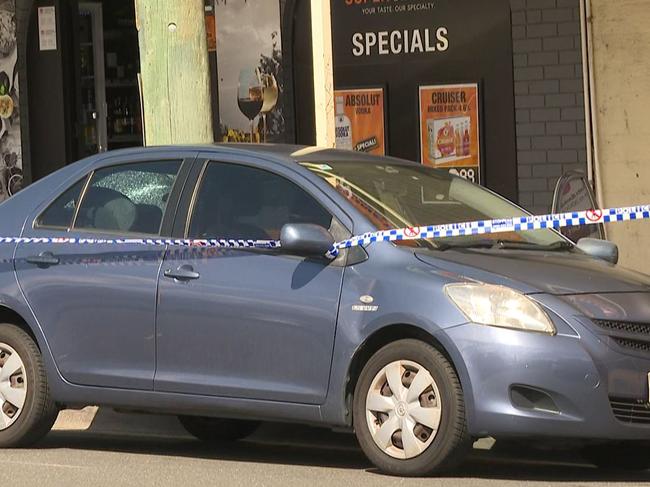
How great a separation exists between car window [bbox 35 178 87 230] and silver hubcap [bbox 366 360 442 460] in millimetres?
2105

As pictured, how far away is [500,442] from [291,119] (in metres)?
6.08

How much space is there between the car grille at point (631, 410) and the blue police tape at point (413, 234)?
117 centimetres

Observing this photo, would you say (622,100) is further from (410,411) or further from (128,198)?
(410,411)

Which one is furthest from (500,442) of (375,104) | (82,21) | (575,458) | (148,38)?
(82,21)

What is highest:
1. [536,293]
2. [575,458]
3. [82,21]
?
[82,21]

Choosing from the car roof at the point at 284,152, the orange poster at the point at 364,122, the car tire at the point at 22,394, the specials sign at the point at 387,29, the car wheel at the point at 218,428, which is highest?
the specials sign at the point at 387,29

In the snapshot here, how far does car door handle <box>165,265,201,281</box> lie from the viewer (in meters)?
6.95

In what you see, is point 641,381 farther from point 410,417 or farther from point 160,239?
point 160,239

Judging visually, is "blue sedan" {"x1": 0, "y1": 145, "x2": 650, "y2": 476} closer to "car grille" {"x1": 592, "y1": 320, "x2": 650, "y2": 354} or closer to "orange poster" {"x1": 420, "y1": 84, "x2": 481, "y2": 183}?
"car grille" {"x1": 592, "y1": 320, "x2": 650, "y2": 354}

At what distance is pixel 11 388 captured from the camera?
743 centimetres

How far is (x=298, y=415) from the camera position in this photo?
21.8 feet

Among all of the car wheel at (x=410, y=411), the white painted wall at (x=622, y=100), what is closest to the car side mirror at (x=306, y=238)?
the car wheel at (x=410, y=411)

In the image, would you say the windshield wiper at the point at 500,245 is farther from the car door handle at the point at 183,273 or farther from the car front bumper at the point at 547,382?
the car door handle at the point at 183,273

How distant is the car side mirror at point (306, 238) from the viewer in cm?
655
